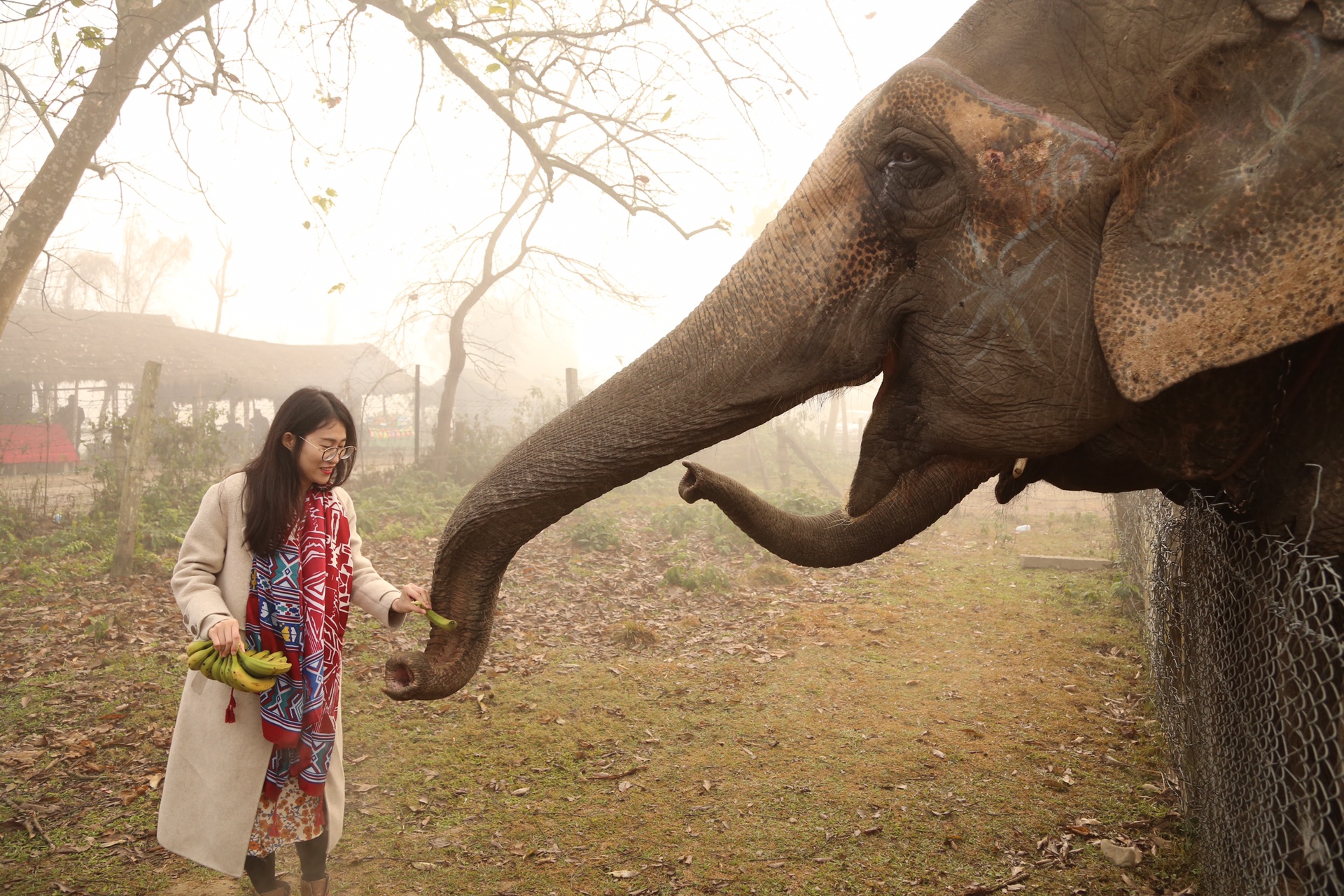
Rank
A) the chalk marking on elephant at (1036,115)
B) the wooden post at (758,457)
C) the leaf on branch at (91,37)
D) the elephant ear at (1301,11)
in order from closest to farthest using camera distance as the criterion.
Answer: the elephant ear at (1301,11) < the chalk marking on elephant at (1036,115) < the leaf on branch at (91,37) < the wooden post at (758,457)

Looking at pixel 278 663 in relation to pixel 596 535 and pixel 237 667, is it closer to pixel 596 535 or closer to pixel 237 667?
pixel 237 667

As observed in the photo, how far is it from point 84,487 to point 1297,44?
16.7 metres

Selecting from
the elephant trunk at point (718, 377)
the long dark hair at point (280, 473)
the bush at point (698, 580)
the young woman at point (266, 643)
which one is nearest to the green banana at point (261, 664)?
the young woman at point (266, 643)

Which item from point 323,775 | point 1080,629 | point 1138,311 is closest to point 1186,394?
point 1138,311

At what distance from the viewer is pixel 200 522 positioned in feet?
8.79

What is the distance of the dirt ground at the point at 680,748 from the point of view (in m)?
3.40

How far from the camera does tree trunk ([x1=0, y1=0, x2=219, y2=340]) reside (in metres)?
5.84

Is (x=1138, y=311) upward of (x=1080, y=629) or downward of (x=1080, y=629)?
upward

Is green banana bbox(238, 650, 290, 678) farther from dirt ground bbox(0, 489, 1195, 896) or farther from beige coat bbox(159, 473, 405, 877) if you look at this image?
dirt ground bbox(0, 489, 1195, 896)

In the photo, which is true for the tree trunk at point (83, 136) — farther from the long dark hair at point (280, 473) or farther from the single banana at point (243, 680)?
the single banana at point (243, 680)

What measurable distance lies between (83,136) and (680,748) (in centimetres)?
625

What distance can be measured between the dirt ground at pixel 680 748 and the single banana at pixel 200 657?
1.43 m

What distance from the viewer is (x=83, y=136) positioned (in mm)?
6195

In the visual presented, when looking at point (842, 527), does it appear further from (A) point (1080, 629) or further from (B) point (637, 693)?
(A) point (1080, 629)
